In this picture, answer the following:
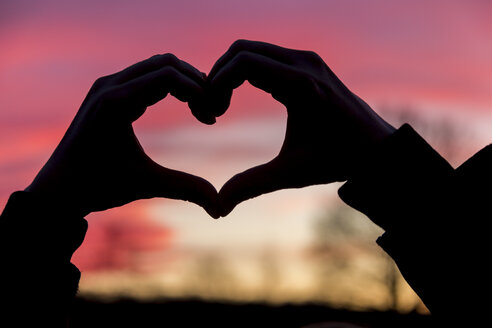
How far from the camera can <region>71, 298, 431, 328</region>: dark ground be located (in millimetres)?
20734

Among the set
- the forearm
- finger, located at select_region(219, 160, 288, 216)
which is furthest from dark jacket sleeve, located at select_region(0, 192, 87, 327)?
the forearm

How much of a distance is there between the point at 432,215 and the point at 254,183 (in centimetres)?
98

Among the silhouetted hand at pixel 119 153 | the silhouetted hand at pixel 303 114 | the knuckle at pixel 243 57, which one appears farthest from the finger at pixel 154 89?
the knuckle at pixel 243 57

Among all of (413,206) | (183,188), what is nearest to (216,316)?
(183,188)

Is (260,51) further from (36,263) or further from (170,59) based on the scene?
(36,263)

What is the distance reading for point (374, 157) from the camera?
2.08 metres

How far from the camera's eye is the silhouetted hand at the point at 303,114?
239 centimetres

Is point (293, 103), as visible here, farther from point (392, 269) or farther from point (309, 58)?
point (392, 269)

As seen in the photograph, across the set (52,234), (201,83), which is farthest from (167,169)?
(52,234)

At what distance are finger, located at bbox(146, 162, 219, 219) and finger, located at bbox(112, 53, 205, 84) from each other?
0.53 meters

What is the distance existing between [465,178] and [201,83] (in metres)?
1.36

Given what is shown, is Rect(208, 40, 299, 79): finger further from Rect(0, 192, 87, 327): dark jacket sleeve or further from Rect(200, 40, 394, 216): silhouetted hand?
Rect(0, 192, 87, 327): dark jacket sleeve

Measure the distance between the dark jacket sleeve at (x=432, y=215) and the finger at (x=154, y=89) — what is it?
95 cm

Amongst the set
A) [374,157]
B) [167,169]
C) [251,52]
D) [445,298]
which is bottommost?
[445,298]
